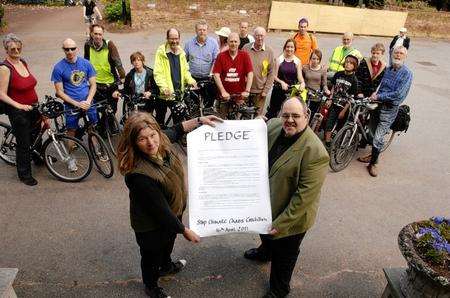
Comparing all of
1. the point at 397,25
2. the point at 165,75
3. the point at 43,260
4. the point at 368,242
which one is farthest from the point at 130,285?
the point at 397,25

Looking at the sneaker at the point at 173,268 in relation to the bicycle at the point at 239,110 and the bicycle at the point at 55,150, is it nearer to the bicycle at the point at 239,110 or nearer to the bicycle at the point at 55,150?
the bicycle at the point at 55,150

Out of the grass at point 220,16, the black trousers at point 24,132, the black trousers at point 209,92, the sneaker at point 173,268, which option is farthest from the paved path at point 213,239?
the grass at point 220,16

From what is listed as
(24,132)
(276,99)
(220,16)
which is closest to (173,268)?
(24,132)

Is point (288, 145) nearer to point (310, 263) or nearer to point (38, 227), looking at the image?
point (310, 263)

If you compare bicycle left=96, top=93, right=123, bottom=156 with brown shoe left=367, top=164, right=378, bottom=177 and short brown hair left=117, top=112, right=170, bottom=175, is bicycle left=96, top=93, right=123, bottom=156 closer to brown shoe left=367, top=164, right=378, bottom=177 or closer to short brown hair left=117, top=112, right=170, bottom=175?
short brown hair left=117, top=112, right=170, bottom=175

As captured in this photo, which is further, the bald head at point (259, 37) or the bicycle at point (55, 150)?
the bald head at point (259, 37)

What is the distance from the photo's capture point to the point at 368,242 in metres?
4.45

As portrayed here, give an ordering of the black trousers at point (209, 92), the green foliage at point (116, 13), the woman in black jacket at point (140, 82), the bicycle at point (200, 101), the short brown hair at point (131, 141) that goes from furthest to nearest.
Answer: the green foliage at point (116, 13)
the black trousers at point (209, 92)
the bicycle at point (200, 101)
the woman in black jacket at point (140, 82)
the short brown hair at point (131, 141)

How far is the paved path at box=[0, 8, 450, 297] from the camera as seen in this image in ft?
12.2

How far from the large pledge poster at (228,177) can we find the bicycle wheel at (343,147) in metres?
3.22

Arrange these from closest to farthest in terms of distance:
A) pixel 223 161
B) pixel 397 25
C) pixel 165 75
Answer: pixel 223 161
pixel 165 75
pixel 397 25

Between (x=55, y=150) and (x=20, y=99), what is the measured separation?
95 centimetres

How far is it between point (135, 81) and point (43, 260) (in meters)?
3.18

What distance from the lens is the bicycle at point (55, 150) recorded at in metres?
5.14
